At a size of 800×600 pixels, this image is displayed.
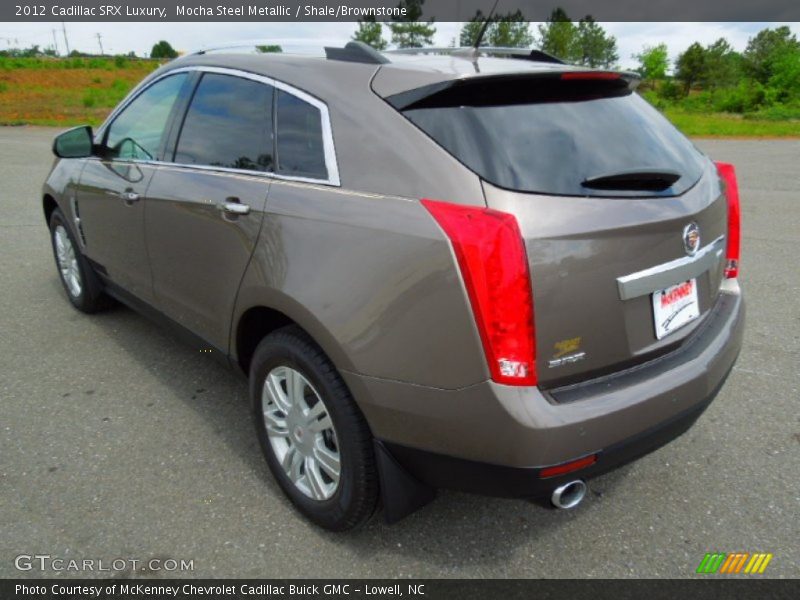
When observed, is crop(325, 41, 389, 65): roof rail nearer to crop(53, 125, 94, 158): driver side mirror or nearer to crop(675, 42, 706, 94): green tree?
crop(53, 125, 94, 158): driver side mirror

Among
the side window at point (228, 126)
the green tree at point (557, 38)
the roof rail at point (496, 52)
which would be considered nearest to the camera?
the side window at point (228, 126)

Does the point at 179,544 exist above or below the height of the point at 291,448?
below

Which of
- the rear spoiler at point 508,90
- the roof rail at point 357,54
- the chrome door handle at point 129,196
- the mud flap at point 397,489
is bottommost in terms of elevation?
the mud flap at point 397,489

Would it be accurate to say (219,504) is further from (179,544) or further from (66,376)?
(66,376)

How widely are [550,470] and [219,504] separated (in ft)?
4.62

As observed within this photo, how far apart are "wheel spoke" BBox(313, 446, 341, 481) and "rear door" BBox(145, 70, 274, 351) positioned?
0.71 m

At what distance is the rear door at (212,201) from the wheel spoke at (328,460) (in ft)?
2.34

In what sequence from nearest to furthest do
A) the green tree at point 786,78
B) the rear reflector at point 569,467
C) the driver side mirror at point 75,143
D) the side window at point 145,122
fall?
the rear reflector at point 569,467 < the side window at point 145,122 < the driver side mirror at point 75,143 < the green tree at point 786,78

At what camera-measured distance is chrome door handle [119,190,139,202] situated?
3.23m

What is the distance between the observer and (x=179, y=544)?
7.61ft

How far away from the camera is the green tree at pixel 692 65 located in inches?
2067

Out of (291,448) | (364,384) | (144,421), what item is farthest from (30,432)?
(364,384)
